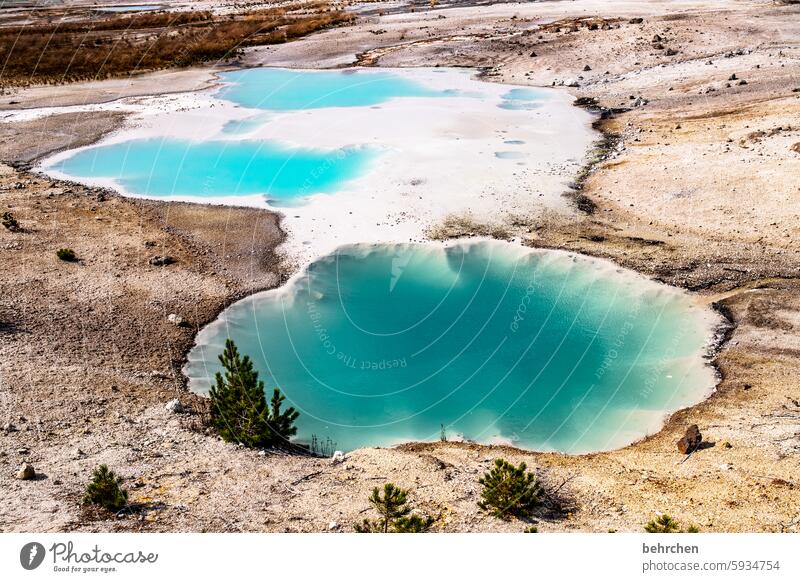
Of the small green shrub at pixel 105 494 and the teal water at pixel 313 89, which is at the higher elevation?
the teal water at pixel 313 89

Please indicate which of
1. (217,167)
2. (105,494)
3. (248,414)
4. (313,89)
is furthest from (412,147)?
(105,494)

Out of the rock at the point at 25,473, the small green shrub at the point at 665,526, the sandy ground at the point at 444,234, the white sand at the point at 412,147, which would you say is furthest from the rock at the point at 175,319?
the small green shrub at the point at 665,526

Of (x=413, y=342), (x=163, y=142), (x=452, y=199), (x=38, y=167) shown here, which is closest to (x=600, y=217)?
(x=452, y=199)

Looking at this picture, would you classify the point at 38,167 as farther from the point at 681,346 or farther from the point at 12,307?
the point at 681,346

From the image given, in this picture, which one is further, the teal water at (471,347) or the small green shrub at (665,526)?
the teal water at (471,347)
